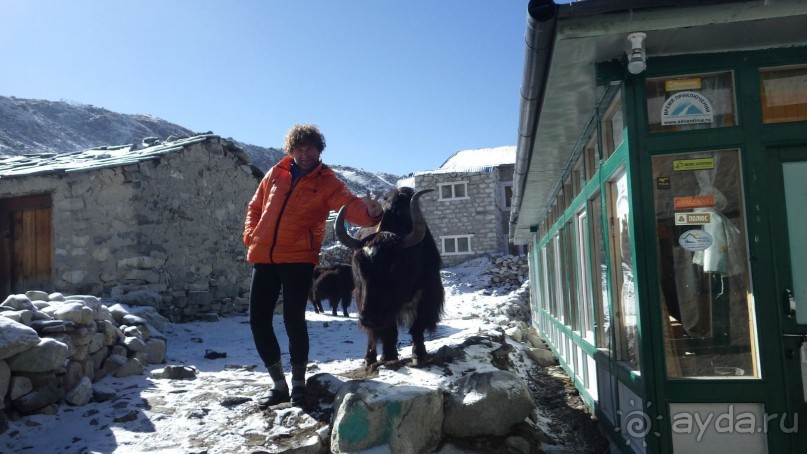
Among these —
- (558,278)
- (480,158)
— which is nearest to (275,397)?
(558,278)

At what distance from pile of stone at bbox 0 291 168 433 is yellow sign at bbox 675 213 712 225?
404 cm

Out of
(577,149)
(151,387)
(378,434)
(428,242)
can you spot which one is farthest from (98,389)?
(577,149)

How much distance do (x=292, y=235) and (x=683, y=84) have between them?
2424 millimetres

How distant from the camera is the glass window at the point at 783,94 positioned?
277 centimetres

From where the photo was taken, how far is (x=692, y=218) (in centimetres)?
279

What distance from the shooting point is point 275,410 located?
3.84 meters

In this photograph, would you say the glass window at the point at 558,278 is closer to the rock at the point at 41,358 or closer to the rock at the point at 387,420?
the rock at the point at 387,420

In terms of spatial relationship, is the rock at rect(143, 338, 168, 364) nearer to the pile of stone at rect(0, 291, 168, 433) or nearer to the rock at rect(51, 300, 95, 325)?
the pile of stone at rect(0, 291, 168, 433)

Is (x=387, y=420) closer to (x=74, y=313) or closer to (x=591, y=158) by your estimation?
(x=591, y=158)

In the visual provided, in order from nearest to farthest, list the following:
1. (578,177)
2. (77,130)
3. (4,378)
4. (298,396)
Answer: (4,378) → (298,396) → (578,177) → (77,130)

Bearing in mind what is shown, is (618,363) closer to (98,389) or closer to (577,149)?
(577,149)

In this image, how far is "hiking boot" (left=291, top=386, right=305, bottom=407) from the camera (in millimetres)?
3865

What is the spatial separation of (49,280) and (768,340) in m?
8.99

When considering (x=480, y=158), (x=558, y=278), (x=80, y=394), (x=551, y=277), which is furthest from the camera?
(x=480, y=158)
